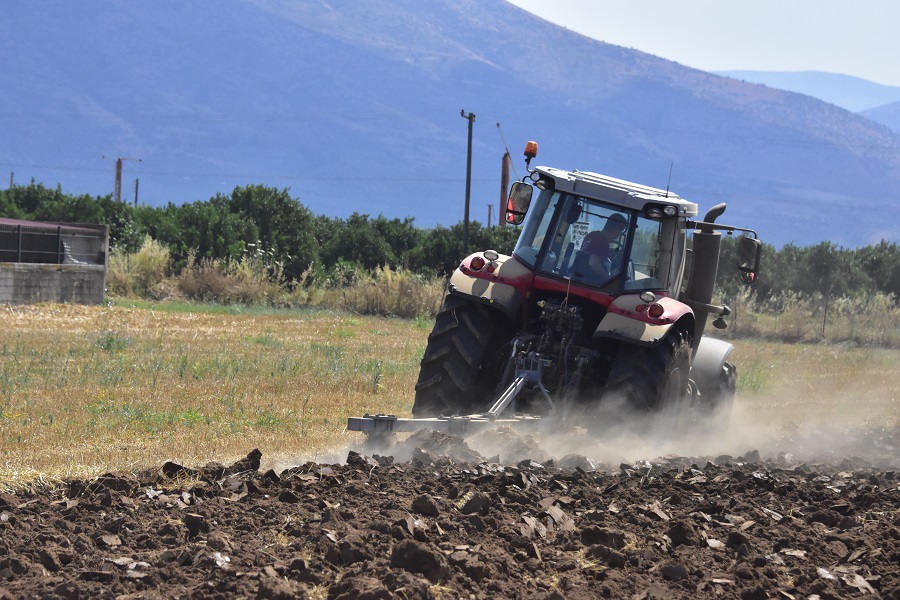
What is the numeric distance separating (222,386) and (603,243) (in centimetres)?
501

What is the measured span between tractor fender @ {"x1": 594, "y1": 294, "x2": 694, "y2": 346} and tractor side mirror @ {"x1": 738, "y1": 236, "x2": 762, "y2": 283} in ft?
3.13

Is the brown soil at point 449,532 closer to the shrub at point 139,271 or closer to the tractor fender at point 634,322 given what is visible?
the tractor fender at point 634,322

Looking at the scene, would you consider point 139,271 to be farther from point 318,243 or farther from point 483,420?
point 483,420

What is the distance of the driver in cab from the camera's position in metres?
9.47

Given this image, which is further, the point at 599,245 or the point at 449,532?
the point at 599,245

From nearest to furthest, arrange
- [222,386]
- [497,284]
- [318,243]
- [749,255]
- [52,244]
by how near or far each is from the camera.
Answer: [497,284] < [749,255] < [222,386] < [52,244] < [318,243]

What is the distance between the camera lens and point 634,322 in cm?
893

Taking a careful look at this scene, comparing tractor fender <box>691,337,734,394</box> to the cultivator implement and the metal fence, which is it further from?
the metal fence

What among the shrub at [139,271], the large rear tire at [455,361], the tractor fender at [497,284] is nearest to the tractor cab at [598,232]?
the tractor fender at [497,284]

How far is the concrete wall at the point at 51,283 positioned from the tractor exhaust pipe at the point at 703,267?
1603 centimetres

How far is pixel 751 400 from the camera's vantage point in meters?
15.2

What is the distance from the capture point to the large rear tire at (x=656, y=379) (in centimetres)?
898

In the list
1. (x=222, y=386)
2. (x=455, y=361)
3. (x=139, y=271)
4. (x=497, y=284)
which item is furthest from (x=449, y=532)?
(x=139, y=271)

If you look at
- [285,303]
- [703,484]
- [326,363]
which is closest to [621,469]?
[703,484]
